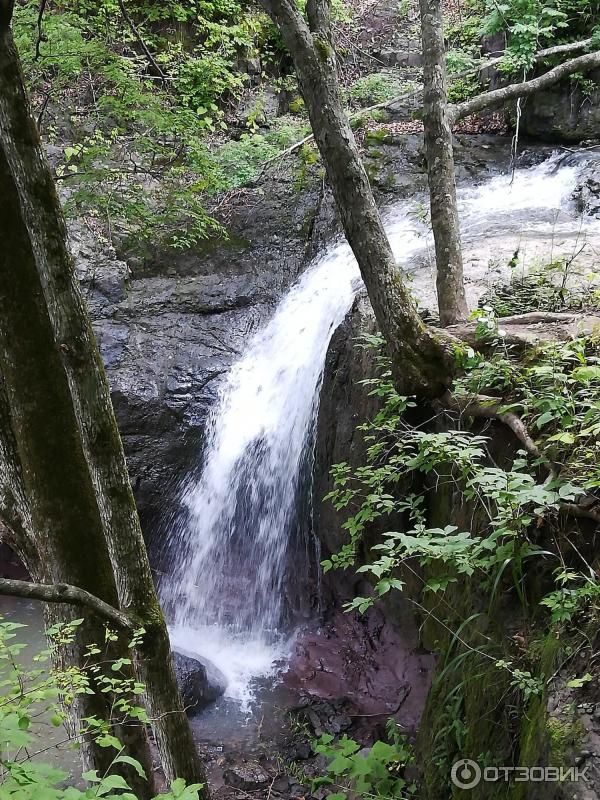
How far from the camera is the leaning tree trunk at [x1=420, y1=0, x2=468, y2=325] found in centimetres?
498

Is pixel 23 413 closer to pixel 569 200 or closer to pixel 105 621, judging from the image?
pixel 105 621

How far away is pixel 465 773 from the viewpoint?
110 inches

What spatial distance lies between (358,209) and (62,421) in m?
2.46

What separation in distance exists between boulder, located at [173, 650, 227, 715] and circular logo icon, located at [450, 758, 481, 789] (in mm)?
3000

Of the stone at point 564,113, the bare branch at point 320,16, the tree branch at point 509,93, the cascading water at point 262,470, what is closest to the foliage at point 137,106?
the bare branch at point 320,16

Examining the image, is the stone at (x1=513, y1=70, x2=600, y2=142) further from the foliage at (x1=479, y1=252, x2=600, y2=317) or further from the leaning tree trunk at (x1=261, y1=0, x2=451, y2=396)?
the leaning tree trunk at (x1=261, y1=0, x2=451, y2=396)

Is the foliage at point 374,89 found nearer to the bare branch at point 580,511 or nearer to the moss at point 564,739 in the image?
the bare branch at point 580,511

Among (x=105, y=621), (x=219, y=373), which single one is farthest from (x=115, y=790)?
(x=219, y=373)

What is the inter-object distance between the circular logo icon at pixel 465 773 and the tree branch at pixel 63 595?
1.68 m

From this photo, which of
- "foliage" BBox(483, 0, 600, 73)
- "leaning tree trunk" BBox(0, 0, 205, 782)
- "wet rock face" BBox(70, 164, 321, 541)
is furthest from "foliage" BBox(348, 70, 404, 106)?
"leaning tree trunk" BBox(0, 0, 205, 782)

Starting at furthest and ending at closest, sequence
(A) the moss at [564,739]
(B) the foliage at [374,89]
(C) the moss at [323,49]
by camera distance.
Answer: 1. (B) the foliage at [374,89]
2. (C) the moss at [323,49]
3. (A) the moss at [564,739]

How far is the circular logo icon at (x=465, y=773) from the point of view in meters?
2.71

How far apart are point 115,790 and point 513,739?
218 centimetres

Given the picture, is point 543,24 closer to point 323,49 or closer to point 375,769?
point 323,49
